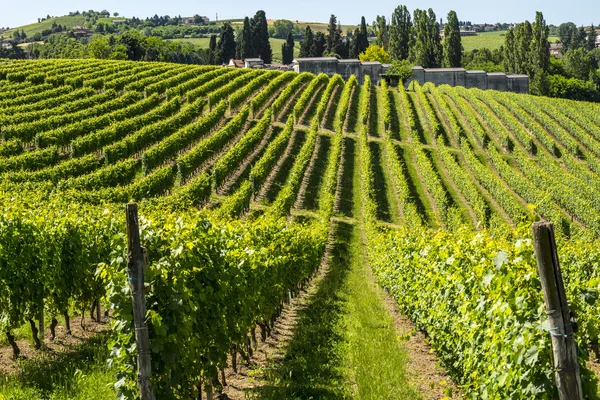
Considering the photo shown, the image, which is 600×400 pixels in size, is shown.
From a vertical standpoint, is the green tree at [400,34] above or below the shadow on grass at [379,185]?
above

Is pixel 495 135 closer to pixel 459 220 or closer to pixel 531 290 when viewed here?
pixel 459 220

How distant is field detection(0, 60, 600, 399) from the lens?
24.9 ft

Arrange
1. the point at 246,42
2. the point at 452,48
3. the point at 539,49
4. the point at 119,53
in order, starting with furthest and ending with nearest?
the point at 246,42 < the point at 452,48 < the point at 539,49 < the point at 119,53

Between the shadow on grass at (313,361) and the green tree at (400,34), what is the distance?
110 m

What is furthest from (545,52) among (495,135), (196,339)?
(196,339)

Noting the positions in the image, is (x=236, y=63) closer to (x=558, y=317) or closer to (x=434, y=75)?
(x=434, y=75)

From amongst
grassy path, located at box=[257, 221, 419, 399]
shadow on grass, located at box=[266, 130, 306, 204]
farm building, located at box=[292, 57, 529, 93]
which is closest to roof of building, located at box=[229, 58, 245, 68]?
farm building, located at box=[292, 57, 529, 93]

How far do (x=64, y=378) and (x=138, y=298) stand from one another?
375cm

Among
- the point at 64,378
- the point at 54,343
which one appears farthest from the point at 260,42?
the point at 64,378

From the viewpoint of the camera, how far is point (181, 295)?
743 centimetres

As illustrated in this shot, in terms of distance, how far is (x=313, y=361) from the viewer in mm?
11961

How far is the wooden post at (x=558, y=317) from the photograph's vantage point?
5031 mm

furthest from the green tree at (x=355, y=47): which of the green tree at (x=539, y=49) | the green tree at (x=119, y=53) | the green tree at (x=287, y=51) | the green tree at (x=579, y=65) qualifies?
the green tree at (x=119, y=53)

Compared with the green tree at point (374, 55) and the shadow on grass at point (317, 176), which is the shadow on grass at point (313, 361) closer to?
the shadow on grass at point (317, 176)
